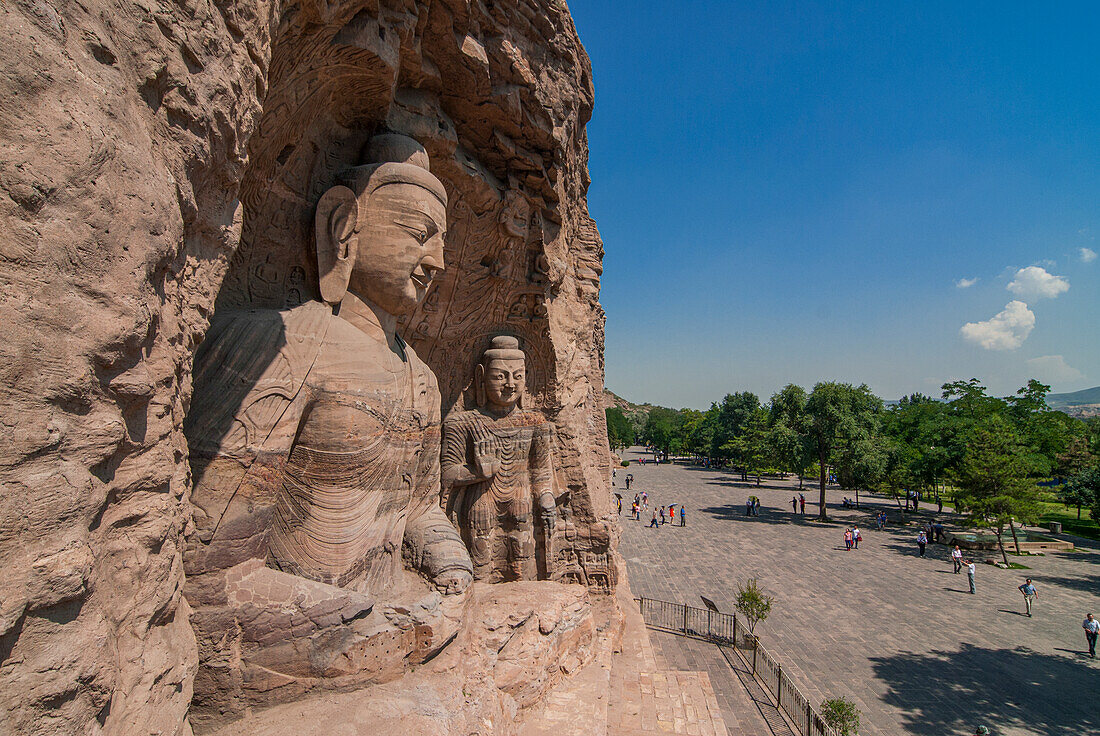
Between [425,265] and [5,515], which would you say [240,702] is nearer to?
[5,515]

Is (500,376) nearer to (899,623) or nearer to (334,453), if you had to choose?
(334,453)

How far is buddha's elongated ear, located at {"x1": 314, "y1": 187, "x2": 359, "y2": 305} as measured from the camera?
371 centimetres

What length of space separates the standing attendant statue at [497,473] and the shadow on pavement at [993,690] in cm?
719

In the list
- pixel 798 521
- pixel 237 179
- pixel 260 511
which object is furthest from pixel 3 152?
pixel 798 521

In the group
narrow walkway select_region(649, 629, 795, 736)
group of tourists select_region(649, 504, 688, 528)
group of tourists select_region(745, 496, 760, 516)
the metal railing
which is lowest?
narrow walkway select_region(649, 629, 795, 736)

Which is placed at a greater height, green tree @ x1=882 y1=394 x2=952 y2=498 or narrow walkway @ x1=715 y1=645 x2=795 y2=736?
green tree @ x1=882 y1=394 x2=952 y2=498

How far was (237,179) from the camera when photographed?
2373 mm

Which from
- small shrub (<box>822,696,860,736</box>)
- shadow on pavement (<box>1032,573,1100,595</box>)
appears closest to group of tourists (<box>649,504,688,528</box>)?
shadow on pavement (<box>1032,573,1100,595</box>)

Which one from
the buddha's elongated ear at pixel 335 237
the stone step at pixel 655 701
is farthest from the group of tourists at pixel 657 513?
the buddha's elongated ear at pixel 335 237

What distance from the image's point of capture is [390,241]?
380 cm

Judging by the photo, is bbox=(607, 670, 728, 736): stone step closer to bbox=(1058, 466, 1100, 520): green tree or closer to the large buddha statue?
the large buddha statue

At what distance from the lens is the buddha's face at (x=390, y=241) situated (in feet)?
12.5

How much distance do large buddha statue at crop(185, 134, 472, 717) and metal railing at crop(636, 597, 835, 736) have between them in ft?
23.6

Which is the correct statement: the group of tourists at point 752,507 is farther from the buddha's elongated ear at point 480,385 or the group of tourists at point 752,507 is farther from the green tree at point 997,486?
the buddha's elongated ear at point 480,385
